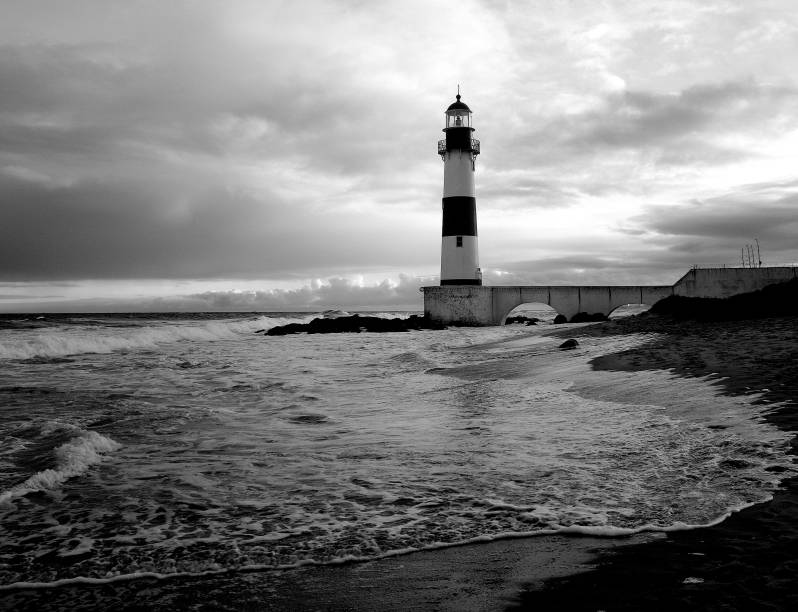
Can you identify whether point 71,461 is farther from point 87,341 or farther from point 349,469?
point 87,341

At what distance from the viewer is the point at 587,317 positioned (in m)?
34.8

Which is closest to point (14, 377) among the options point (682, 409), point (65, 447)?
point (65, 447)

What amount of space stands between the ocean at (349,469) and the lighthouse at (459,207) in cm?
2426

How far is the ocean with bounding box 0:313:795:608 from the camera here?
3.74 m

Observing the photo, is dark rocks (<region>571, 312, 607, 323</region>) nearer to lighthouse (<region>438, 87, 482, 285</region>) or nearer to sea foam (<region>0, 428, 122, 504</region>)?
lighthouse (<region>438, 87, 482, 285</region>)

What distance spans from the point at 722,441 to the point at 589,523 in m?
2.57

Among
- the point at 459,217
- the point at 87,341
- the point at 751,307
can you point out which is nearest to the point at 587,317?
the point at 459,217

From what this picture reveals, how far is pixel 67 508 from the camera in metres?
4.52

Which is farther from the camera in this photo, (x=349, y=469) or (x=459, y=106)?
(x=459, y=106)

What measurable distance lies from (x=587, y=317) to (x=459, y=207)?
908cm

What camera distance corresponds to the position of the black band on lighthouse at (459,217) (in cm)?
3516

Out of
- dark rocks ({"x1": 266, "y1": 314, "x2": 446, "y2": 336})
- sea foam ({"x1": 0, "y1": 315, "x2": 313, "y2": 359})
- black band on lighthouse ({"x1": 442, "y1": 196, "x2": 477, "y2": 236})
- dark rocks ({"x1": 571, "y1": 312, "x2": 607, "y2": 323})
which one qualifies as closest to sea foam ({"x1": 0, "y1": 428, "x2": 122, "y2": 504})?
sea foam ({"x1": 0, "y1": 315, "x2": 313, "y2": 359})

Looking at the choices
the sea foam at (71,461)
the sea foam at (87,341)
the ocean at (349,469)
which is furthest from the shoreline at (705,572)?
the sea foam at (87,341)

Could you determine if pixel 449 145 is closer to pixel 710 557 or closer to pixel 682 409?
pixel 682 409
